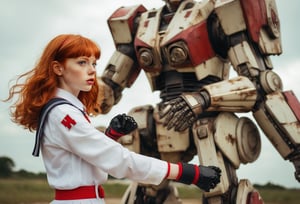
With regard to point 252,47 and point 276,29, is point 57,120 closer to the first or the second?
point 252,47

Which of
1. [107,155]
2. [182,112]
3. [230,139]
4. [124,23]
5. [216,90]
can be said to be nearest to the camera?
[107,155]

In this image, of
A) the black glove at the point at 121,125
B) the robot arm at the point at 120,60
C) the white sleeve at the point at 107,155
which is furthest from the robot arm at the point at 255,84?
the white sleeve at the point at 107,155

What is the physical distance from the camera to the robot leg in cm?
264

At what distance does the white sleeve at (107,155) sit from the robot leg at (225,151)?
141 centimetres

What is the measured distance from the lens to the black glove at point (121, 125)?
1.54m

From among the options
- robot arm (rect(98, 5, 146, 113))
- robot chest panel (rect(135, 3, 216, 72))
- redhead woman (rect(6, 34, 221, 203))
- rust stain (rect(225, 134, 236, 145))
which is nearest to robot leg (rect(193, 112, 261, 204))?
rust stain (rect(225, 134, 236, 145))

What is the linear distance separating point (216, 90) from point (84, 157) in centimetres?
145

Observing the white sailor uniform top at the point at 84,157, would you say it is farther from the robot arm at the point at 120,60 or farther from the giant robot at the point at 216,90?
the robot arm at the point at 120,60

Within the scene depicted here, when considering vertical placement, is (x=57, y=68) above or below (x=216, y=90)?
above

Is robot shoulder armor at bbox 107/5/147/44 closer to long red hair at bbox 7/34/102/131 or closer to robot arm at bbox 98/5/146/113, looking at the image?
robot arm at bbox 98/5/146/113

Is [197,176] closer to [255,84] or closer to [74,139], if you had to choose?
[74,139]

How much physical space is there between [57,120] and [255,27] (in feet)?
6.01

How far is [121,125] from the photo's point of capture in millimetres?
1553

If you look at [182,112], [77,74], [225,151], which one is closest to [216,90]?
[182,112]
